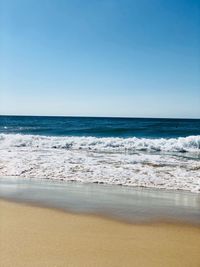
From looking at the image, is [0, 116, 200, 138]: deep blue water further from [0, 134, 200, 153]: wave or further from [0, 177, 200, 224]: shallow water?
[0, 177, 200, 224]: shallow water

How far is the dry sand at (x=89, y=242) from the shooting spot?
133 inches

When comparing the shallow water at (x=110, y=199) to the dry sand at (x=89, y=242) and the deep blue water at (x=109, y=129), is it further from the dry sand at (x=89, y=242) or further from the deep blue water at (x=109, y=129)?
the deep blue water at (x=109, y=129)

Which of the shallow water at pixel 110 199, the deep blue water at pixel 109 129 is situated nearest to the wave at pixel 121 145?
the deep blue water at pixel 109 129

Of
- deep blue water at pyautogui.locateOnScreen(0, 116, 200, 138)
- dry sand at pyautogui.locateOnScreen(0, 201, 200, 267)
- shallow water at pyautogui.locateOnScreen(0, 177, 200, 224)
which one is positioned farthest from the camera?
deep blue water at pyautogui.locateOnScreen(0, 116, 200, 138)

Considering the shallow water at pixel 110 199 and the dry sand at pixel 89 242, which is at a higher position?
the dry sand at pixel 89 242

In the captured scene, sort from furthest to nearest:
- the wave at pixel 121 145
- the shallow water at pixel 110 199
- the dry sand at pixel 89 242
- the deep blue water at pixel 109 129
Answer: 1. the deep blue water at pixel 109 129
2. the wave at pixel 121 145
3. the shallow water at pixel 110 199
4. the dry sand at pixel 89 242

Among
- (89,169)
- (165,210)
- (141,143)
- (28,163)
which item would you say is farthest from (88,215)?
(141,143)

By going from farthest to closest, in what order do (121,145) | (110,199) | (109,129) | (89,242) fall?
(109,129) < (121,145) < (110,199) < (89,242)

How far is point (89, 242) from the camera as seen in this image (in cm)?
390

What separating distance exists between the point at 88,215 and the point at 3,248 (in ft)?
5.99

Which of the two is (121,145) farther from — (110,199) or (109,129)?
(109,129)

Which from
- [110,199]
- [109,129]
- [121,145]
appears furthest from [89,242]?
[109,129]

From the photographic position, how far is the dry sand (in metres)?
3.38

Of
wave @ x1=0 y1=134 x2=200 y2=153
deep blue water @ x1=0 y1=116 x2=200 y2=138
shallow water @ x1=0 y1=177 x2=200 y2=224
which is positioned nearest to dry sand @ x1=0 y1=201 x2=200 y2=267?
shallow water @ x1=0 y1=177 x2=200 y2=224
